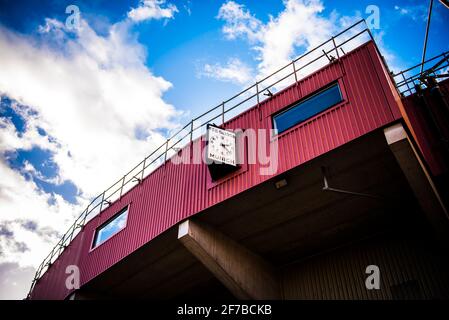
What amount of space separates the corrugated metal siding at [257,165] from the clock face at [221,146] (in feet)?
2.21

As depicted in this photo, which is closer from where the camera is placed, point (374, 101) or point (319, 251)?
point (374, 101)

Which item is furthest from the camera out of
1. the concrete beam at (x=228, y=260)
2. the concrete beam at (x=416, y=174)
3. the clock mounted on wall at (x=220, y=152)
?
the clock mounted on wall at (x=220, y=152)

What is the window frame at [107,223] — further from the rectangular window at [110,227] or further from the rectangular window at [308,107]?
the rectangular window at [308,107]

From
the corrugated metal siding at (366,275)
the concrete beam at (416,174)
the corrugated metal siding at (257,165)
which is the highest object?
the corrugated metal siding at (257,165)

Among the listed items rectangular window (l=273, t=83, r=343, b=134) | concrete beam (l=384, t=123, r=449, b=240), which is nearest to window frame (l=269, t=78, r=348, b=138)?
rectangular window (l=273, t=83, r=343, b=134)

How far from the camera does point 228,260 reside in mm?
10805

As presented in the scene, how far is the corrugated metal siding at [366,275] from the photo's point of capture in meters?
9.40

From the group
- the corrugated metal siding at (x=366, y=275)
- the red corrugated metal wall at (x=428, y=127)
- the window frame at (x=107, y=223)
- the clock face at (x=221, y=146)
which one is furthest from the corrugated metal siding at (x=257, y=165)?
the corrugated metal siding at (x=366, y=275)

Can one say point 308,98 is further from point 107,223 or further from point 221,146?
point 107,223
